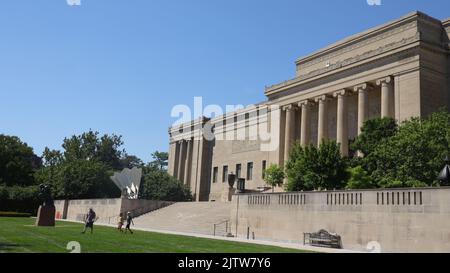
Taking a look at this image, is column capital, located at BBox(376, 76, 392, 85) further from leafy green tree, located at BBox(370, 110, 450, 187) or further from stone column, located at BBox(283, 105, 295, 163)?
leafy green tree, located at BBox(370, 110, 450, 187)

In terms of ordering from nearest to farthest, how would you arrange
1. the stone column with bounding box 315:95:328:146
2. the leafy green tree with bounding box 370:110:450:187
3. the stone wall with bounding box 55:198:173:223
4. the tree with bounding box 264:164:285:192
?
the leafy green tree with bounding box 370:110:450:187
the stone wall with bounding box 55:198:173:223
the tree with bounding box 264:164:285:192
the stone column with bounding box 315:95:328:146

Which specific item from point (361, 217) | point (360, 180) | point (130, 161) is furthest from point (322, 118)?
point (130, 161)

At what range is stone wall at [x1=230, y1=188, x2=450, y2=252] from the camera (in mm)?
20000

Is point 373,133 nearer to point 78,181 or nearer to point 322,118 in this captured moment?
point 322,118

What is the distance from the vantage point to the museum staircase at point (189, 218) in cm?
3717

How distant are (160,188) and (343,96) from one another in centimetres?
2726

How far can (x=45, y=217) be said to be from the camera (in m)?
33.3

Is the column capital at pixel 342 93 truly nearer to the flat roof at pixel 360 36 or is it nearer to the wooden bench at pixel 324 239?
the flat roof at pixel 360 36

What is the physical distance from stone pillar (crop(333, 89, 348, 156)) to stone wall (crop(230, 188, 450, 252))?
2044 centimetres

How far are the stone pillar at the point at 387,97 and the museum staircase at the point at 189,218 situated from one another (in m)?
17.6

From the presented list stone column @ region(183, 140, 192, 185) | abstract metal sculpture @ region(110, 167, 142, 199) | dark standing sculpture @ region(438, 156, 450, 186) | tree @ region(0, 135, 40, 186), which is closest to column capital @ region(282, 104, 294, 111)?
abstract metal sculpture @ region(110, 167, 142, 199)

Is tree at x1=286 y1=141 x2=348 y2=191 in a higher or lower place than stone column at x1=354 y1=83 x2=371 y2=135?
lower

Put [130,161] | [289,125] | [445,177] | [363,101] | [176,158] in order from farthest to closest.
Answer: [130,161], [176,158], [289,125], [363,101], [445,177]

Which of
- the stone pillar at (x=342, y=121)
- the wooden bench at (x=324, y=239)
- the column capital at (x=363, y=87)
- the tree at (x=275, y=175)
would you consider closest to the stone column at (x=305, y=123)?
the stone pillar at (x=342, y=121)
